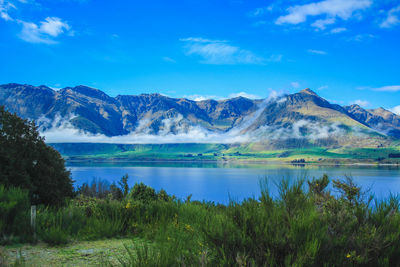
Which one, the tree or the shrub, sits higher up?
the tree

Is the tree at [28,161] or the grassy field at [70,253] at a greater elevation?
the tree at [28,161]

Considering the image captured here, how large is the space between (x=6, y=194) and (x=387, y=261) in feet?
31.6

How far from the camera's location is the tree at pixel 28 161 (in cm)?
1652

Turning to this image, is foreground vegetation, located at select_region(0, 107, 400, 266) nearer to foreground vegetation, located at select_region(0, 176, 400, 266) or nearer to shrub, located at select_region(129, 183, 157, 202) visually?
foreground vegetation, located at select_region(0, 176, 400, 266)

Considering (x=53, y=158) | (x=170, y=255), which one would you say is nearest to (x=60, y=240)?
(x=170, y=255)

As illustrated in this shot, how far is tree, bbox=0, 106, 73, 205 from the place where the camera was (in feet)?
54.2

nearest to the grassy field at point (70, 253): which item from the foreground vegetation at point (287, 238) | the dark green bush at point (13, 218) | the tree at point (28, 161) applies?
the dark green bush at point (13, 218)

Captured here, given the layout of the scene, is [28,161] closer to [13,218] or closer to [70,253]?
[13,218]

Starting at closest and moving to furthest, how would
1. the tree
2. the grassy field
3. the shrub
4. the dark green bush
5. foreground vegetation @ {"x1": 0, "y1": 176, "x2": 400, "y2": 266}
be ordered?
foreground vegetation @ {"x1": 0, "y1": 176, "x2": 400, "y2": 266}
the grassy field
the dark green bush
the tree
the shrub

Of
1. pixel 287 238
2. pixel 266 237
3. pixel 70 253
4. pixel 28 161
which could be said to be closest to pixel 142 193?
pixel 28 161

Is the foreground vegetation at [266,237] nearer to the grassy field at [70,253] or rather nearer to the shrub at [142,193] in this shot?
the grassy field at [70,253]

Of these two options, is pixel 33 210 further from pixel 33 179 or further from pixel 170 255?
pixel 33 179

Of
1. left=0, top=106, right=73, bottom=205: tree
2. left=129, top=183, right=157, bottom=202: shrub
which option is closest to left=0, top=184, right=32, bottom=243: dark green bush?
left=0, top=106, right=73, bottom=205: tree

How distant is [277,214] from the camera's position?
4.91 metres
